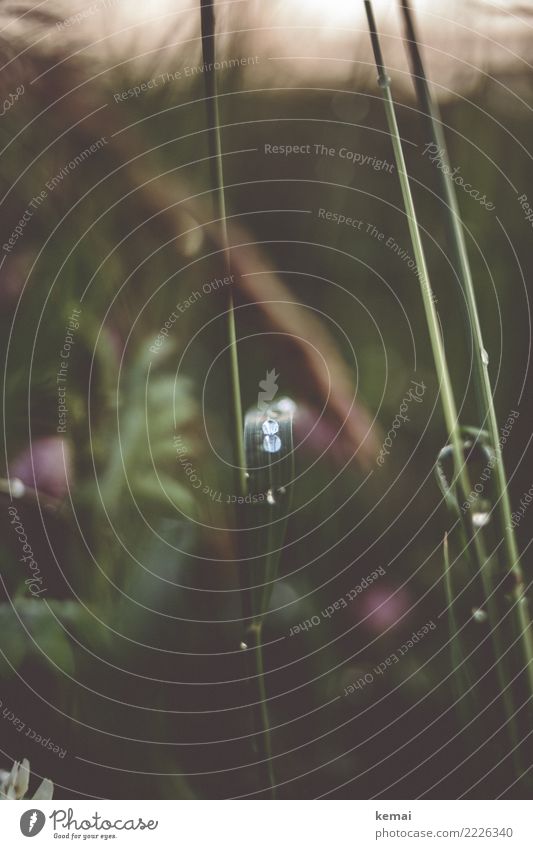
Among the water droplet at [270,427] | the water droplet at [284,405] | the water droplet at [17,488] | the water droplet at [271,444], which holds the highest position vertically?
the water droplet at [284,405]

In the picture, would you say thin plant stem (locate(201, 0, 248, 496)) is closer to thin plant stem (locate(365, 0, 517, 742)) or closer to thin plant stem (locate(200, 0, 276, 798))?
thin plant stem (locate(200, 0, 276, 798))

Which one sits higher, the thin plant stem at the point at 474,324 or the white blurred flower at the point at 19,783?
the thin plant stem at the point at 474,324

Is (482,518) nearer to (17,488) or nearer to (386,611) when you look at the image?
(386,611)

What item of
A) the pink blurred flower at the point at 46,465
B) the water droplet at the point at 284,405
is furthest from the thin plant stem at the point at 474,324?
the pink blurred flower at the point at 46,465

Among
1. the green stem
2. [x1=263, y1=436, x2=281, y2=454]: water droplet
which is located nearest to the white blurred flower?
the green stem

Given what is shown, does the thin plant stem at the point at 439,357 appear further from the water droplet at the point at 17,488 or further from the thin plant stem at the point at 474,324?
the water droplet at the point at 17,488
